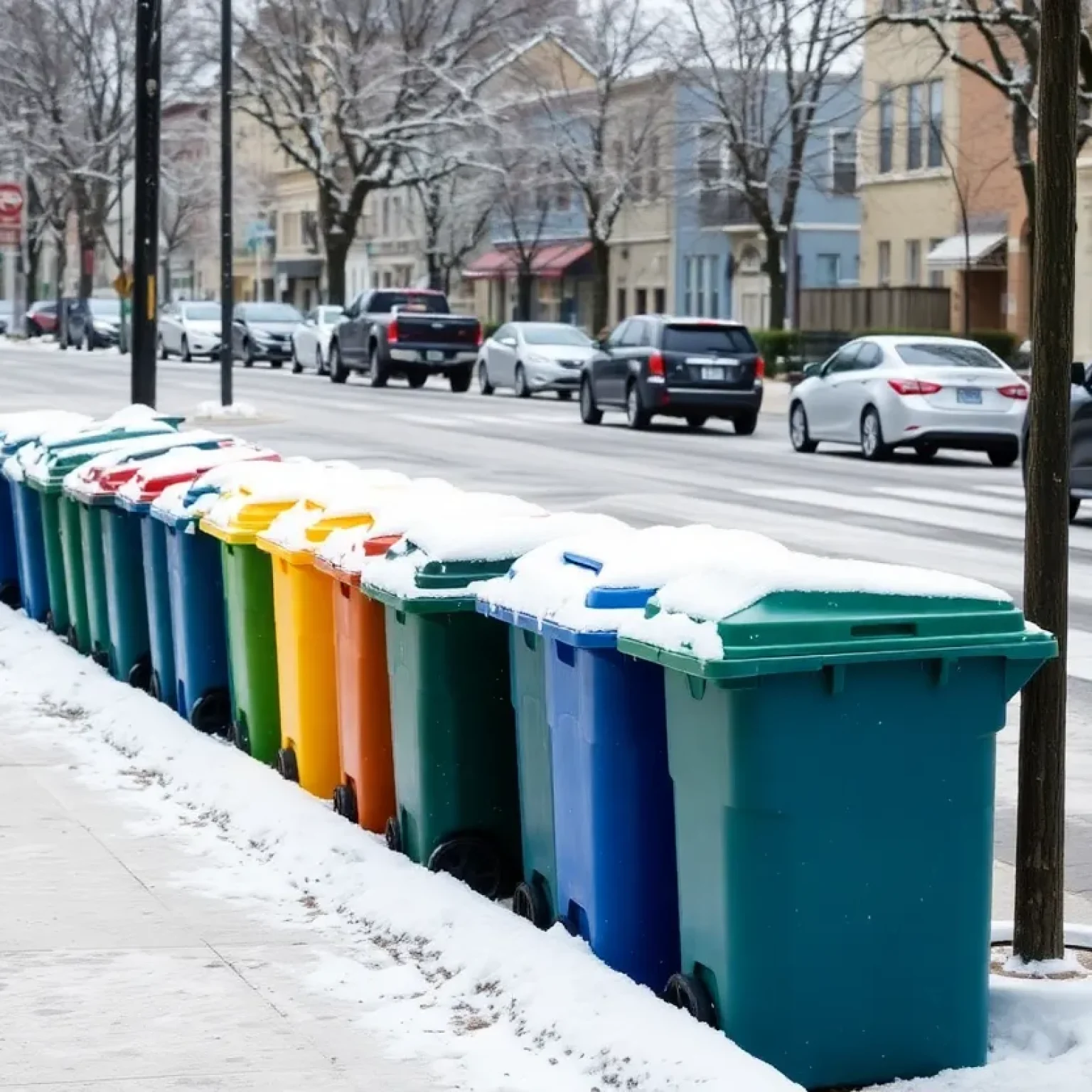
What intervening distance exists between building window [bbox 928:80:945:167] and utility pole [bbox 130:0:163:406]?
114 feet

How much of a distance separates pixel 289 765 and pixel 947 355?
18.5 m

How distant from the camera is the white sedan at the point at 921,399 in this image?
24781 millimetres

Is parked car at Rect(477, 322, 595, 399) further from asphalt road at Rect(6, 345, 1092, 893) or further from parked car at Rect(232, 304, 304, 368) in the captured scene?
parked car at Rect(232, 304, 304, 368)

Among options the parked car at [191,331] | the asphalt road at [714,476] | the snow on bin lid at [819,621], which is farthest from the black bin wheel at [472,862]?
the parked car at [191,331]

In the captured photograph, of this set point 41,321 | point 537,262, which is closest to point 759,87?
point 537,262

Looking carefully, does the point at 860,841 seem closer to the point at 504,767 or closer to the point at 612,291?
the point at 504,767

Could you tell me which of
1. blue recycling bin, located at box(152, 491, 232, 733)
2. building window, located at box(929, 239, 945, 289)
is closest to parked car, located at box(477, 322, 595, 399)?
building window, located at box(929, 239, 945, 289)

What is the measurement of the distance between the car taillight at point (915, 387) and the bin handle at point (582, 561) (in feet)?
63.7

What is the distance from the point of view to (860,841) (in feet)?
16.0

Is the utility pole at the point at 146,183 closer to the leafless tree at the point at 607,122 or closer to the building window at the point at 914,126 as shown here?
the building window at the point at 914,126

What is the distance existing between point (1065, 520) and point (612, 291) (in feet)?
219

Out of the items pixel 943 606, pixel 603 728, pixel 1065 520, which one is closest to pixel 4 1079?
pixel 603 728

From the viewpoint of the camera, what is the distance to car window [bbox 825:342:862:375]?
1027 inches

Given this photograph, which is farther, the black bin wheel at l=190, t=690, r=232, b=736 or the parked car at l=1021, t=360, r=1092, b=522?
the parked car at l=1021, t=360, r=1092, b=522
